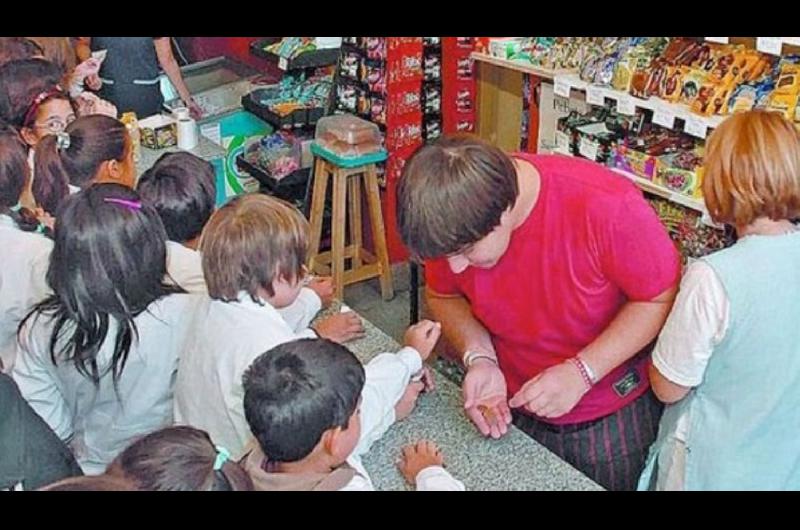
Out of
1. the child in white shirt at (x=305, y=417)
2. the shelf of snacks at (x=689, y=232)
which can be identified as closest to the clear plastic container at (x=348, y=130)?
the shelf of snacks at (x=689, y=232)

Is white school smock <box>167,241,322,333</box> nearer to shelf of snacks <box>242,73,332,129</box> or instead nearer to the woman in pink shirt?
the woman in pink shirt

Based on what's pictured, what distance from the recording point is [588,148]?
3.52m

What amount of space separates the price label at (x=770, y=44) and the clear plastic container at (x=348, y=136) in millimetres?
1886

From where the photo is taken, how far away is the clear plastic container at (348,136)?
13.8 feet

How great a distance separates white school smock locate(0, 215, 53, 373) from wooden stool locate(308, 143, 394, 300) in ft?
6.48

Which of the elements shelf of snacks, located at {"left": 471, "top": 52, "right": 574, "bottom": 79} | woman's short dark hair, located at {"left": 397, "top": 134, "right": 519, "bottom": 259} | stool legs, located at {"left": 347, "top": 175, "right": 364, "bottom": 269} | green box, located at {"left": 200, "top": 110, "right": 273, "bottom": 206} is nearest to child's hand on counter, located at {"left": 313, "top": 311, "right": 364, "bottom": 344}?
woman's short dark hair, located at {"left": 397, "top": 134, "right": 519, "bottom": 259}

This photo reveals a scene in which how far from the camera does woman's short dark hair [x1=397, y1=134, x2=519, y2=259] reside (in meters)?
1.63

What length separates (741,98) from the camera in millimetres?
2947

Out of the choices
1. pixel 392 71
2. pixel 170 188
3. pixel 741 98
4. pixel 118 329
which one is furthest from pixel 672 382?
pixel 392 71

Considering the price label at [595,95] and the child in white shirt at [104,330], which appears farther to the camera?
the price label at [595,95]

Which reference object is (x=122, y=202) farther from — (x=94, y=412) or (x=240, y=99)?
(x=240, y=99)

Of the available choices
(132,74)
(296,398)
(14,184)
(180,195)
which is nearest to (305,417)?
(296,398)

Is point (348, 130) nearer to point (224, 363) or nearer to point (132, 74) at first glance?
point (132, 74)

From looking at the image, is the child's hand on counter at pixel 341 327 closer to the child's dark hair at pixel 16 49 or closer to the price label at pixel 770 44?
the price label at pixel 770 44
